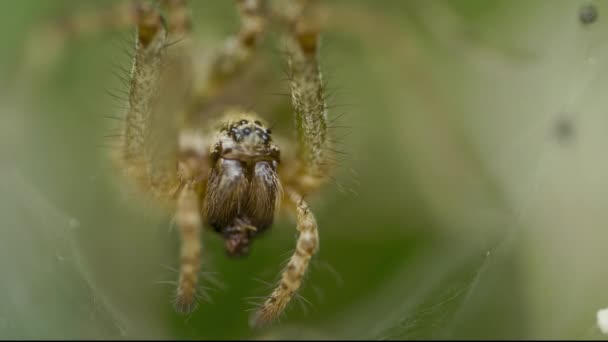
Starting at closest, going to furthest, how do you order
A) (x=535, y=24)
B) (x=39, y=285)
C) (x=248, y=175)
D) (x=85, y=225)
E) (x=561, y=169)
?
(x=248, y=175), (x=39, y=285), (x=561, y=169), (x=85, y=225), (x=535, y=24)

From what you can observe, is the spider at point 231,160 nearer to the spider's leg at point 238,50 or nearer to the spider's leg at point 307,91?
the spider's leg at point 307,91

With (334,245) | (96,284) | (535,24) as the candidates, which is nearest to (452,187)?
(334,245)

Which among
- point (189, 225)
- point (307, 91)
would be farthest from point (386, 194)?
point (189, 225)

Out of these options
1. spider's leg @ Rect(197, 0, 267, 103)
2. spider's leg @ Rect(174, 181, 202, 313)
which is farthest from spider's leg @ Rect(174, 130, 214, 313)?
spider's leg @ Rect(197, 0, 267, 103)

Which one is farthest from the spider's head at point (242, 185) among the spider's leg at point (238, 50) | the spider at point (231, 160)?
the spider's leg at point (238, 50)

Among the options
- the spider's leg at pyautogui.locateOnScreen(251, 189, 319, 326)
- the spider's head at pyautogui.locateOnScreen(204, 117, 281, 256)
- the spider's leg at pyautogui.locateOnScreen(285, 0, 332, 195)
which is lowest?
the spider's leg at pyautogui.locateOnScreen(251, 189, 319, 326)

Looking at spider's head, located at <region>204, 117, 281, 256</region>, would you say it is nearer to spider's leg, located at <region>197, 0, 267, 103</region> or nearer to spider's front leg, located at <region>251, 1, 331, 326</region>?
spider's front leg, located at <region>251, 1, 331, 326</region>

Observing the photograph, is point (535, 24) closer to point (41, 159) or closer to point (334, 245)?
point (334, 245)
